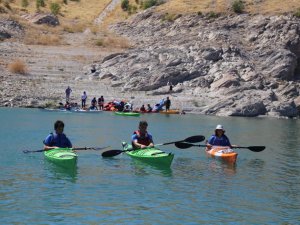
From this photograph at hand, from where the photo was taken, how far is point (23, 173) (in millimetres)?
20328

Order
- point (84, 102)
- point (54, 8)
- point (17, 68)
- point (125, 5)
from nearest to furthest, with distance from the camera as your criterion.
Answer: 1. point (84, 102)
2. point (17, 68)
3. point (54, 8)
4. point (125, 5)

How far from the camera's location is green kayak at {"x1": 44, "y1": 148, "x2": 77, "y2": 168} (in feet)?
70.6

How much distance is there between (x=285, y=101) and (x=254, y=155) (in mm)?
30644

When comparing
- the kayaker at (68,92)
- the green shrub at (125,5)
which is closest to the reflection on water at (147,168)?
the kayaker at (68,92)

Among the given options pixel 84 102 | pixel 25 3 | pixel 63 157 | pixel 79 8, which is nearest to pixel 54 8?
pixel 25 3

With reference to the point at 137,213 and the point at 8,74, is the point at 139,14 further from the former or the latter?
the point at 137,213

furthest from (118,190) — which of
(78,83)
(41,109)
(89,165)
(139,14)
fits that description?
(139,14)

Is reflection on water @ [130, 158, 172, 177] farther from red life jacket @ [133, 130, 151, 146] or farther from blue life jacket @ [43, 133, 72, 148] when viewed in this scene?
blue life jacket @ [43, 133, 72, 148]

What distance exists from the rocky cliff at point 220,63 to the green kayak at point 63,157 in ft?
105

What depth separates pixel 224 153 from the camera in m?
24.7

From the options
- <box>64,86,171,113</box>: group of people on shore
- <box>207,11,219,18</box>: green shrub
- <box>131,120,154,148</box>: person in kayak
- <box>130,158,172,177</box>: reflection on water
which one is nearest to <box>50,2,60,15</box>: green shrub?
<box>207,11,219,18</box>: green shrub

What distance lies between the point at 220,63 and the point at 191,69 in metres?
2.97

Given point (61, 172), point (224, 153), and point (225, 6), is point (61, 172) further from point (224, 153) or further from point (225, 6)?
point (225, 6)

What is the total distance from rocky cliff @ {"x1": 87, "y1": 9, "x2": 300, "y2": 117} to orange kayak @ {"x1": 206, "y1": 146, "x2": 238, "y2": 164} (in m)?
27.9
